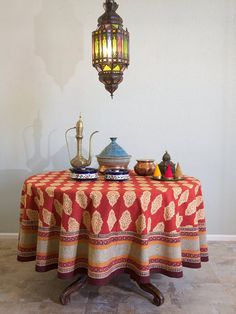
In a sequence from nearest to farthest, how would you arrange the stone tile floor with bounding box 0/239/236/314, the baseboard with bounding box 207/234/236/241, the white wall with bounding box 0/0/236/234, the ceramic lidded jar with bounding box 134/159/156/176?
the stone tile floor with bounding box 0/239/236/314 < the ceramic lidded jar with bounding box 134/159/156/176 < the white wall with bounding box 0/0/236/234 < the baseboard with bounding box 207/234/236/241

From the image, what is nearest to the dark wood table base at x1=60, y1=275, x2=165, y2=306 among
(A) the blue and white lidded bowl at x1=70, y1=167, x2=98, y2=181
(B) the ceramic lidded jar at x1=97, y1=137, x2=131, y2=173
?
(A) the blue and white lidded bowl at x1=70, y1=167, x2=98, y2=181

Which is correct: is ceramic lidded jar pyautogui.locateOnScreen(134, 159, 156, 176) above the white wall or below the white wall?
below

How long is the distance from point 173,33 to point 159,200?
5.80 feet

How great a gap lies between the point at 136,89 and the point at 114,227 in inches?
62.0

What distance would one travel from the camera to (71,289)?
1885 millimetres

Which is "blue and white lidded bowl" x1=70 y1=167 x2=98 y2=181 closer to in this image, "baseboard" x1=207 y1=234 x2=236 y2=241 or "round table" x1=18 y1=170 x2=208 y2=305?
"round table" x1=18 y1=170 x2=208 y2=305

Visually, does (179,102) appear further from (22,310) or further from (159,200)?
(22,310)

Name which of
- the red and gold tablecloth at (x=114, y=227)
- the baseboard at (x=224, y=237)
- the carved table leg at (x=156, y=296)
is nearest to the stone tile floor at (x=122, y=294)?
the carved table leg at (x=156, y=296)

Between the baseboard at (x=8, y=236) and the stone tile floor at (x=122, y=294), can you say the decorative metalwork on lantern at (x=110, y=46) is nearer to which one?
the stone tile floor at (x=122, y=294)

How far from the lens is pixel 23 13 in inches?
113

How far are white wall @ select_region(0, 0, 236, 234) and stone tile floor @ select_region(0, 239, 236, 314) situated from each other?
3.00ft

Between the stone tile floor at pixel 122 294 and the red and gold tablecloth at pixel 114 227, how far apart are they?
246 mm

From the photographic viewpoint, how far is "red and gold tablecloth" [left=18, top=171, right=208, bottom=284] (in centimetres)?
165

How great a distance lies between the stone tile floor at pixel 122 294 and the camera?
71.6 inches
